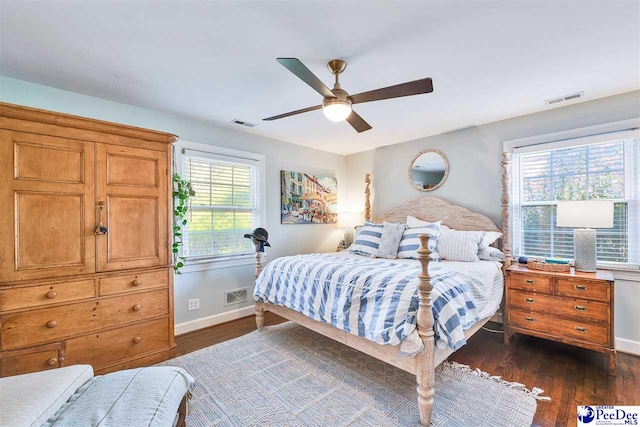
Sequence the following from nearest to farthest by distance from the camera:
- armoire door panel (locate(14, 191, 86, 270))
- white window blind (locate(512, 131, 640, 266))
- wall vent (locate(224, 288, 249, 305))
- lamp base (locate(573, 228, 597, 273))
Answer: armoire door panel (locate(14, 191, 86, 270))
lamp base (locate(573, 228, 597, 273))
white window blind (locate(512, 131, 640, 266))
wall vent (locate(224, 288, 249, 305))

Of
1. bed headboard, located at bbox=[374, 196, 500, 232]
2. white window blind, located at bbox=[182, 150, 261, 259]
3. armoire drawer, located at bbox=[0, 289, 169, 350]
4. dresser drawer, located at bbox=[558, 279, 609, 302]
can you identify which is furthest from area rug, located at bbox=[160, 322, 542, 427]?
bed headboard, located at bbox=[374, 196, 500, 232]

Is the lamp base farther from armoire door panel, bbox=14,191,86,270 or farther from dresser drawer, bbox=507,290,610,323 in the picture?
armoire door panel, bbox=14,191,86,270

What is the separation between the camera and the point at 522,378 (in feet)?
7.49

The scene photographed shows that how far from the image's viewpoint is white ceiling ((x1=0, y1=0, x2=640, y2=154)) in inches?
64.6

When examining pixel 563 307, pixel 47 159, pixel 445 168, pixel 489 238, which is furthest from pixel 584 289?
pixel 47 159

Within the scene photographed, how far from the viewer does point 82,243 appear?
6.92 feet

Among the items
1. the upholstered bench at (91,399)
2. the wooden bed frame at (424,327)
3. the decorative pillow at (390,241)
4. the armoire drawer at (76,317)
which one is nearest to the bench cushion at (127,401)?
the upholstered bench at (91,399)

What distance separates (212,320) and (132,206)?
6.02 ft

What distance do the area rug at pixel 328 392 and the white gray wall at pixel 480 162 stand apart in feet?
5.31

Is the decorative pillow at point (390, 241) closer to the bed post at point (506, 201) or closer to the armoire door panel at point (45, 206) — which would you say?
the bed post at point (506, 201)

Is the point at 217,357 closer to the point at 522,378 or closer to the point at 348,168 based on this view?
the point at 522,378

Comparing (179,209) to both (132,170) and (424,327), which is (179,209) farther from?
(424,327)

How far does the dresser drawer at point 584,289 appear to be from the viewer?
238cm

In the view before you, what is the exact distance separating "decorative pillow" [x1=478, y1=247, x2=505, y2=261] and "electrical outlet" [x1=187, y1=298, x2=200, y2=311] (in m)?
3.30
